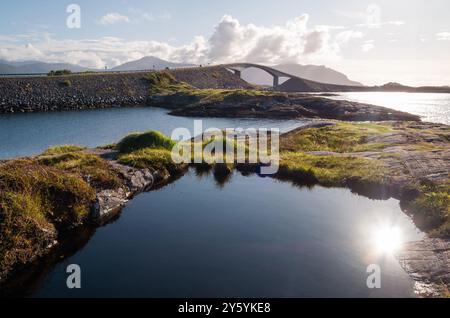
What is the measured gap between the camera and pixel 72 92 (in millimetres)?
120750

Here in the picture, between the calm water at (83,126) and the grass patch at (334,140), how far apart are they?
1039 inches

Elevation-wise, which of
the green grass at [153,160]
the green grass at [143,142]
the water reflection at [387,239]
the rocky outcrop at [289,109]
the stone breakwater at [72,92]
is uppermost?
the stone breakwater at [72,92]

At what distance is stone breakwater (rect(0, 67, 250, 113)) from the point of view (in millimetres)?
107438

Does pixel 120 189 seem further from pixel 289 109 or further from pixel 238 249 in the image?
pixel 289 109

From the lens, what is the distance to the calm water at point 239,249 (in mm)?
17328

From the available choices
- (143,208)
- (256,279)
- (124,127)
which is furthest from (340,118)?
(256,279)

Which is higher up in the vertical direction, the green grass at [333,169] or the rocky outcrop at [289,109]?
the rocky outcrop at [289,109]

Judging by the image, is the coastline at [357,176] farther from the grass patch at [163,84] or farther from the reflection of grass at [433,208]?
the grass patch at [163,84]

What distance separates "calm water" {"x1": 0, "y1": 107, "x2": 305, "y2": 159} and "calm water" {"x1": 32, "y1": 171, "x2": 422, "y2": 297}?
Answer: 34.8m

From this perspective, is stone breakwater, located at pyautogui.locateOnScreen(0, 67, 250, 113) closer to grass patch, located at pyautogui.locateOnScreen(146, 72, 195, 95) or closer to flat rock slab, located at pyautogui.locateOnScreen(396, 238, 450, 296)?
grass patch, located at pyautogui.locateOnScreen(146, 72, 195, 95)

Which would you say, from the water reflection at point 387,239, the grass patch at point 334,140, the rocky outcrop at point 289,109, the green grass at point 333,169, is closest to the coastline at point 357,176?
the green grass at point 333,169

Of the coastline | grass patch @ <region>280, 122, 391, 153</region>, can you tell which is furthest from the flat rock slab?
grass patch @ <region>280, 122, 391, 153</region>

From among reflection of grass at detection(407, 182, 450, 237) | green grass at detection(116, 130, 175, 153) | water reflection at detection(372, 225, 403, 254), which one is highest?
green grass at detection(116, 130, 175, 153)
